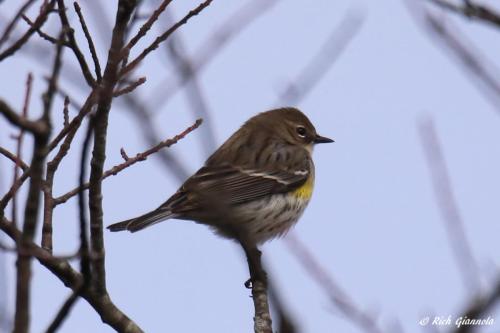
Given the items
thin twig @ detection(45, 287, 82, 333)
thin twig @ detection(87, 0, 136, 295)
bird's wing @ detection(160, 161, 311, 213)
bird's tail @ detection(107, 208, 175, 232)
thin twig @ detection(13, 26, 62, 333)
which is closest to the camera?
thin twig @ detection(13, 26, 62, 333)

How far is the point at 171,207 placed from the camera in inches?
371

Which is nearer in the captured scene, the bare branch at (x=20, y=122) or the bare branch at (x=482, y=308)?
the bare branch at (x=482, y=308)

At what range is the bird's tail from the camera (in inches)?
359

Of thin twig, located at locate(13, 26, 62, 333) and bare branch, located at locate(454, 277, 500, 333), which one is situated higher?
thin twig, located at locate(13, 26, 62, 333)

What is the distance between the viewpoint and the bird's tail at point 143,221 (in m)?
9.11

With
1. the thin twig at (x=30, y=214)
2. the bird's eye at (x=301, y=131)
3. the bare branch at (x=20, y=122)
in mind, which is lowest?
the thin twig at (x=30, y=214)

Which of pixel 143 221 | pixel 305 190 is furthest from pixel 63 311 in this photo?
pixel 305 190

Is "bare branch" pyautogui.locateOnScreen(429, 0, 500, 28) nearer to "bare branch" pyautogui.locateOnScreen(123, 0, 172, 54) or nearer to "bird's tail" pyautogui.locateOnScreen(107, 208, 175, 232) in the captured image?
"bare branch" pyautogui.locateOnScreen(123, 0, 172, 54)

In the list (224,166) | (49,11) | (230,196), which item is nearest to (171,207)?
(230,196)

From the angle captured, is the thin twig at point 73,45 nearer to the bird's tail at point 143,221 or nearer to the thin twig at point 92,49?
the thin twig at point 92,49

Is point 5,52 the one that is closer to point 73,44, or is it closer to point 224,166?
point 73,44

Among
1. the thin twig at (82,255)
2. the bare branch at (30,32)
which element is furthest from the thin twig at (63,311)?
the bare branch at (30,32)

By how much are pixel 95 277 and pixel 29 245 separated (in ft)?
8.25

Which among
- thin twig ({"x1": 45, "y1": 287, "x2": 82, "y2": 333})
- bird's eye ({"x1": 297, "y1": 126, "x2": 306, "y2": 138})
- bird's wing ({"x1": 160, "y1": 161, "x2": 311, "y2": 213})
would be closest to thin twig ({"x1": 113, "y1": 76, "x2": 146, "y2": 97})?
thin twig ({"x1": 45, "y1": 287, "x2": 82, "y2": 333})
